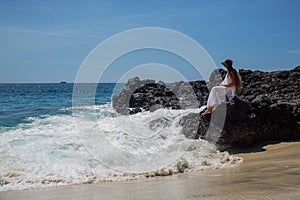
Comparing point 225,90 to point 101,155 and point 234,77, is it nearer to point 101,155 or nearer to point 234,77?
point 234,77

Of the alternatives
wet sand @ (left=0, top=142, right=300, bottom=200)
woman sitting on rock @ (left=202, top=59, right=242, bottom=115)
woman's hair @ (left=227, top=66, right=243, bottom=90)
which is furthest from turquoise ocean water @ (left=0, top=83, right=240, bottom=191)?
woman's hair @ (left=227, top=66, right=243, bottom=90)

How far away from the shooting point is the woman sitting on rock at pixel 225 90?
8.75 meters

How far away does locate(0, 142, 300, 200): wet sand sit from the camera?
4441 millimetres

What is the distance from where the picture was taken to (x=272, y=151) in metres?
7.69

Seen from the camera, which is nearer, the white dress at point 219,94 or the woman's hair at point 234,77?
the white dress at point 219,94

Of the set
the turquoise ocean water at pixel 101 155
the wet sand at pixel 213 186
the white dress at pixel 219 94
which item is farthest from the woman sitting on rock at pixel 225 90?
the wet sand at pixel 213 186

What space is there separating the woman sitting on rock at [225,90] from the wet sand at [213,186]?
6.69 feet

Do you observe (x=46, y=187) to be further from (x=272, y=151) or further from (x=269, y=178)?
(x=272, y=151)

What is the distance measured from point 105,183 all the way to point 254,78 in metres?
14.2

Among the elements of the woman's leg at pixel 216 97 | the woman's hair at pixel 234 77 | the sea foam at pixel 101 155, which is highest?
the woman's hair at pixel 234 77

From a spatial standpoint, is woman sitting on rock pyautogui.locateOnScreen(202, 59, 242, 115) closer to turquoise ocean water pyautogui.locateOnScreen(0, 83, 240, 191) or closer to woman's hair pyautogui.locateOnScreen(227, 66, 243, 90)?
woman's hair pyautogui.locateOnScreen(227, 66, 243, 90)

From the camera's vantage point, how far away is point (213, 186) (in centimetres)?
502

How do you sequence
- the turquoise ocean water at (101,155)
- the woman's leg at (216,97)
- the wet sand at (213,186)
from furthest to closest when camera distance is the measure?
the woman's leg at (216,97), the turquoise ocean water at (101,155), the wet sand at (213,186)

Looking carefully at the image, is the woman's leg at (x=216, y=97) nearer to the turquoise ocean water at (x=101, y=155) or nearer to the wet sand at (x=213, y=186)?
the turquoise ocean water at (x=101, y=155)
